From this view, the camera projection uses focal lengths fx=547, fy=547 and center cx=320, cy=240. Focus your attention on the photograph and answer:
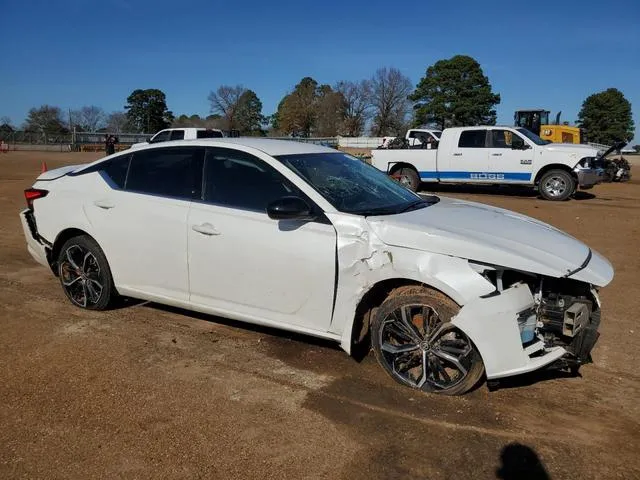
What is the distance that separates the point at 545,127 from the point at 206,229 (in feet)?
79.9

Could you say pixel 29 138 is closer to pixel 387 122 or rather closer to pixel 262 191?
pixel 387 122

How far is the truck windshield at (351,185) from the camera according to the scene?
13.1 ft

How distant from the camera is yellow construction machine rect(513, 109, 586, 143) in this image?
25031mm

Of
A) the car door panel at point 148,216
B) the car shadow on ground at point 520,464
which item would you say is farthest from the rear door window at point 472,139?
the car shadow on ground at point 520,464

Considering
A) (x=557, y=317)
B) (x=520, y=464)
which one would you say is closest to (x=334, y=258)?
(x=557, y=317)

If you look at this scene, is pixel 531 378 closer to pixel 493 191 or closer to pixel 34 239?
pixel 34 239

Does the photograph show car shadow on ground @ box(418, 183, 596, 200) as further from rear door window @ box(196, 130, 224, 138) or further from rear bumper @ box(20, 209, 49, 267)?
rear bumper @ box(20, 209, 49, 267)

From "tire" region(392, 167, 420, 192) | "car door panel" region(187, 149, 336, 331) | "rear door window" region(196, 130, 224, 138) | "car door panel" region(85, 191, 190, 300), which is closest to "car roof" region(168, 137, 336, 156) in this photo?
"car door panel" region(187, 149, 336, 331)

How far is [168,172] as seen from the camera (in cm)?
461

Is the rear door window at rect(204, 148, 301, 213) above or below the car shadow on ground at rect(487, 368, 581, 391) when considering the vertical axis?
above

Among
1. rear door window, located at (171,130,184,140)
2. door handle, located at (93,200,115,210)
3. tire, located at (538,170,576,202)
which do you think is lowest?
tire, located at (538,170,576,202)

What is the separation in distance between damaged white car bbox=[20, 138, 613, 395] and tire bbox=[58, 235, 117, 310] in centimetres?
1

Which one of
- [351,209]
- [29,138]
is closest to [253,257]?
[351,209]

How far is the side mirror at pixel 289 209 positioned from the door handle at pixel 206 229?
575mm
